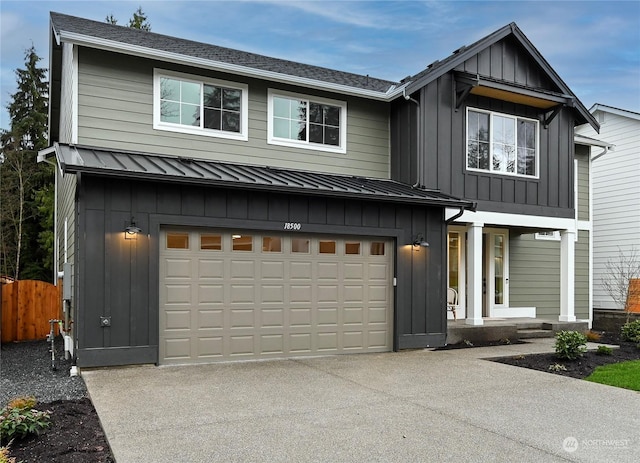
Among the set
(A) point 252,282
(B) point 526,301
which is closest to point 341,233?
(A) point 252,282

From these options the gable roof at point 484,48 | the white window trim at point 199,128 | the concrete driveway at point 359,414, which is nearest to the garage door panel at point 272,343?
the concrete driveway at point 359,414

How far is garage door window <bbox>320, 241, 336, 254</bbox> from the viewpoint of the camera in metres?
9.37

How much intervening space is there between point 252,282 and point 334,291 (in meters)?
1.52

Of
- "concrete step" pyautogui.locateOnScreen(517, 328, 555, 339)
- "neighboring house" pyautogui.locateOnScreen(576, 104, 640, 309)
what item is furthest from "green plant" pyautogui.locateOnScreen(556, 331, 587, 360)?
"neighboring house" pyautogui.locateOnScreen(576, 104, 640, 309)

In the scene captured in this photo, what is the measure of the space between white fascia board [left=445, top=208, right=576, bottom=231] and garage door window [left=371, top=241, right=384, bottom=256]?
1.64 metres

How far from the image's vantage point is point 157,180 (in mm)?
7750

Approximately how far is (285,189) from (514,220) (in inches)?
223

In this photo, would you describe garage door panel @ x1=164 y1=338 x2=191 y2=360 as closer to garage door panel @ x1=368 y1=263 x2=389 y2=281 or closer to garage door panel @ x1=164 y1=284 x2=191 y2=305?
garage door panel @ x1=164 y1=284 x2=191 y2=305

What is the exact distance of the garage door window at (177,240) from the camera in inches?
323

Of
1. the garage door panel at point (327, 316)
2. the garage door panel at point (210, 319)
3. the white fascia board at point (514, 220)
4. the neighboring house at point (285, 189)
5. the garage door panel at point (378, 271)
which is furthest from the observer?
the white fascia board at point (514, 220)

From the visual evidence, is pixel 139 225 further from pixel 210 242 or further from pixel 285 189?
pixel 285 189

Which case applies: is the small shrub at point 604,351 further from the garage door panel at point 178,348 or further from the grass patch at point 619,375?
the garage door panel at point 178,348

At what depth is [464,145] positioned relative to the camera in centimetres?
1126

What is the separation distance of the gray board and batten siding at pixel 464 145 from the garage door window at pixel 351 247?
211 centimetres
